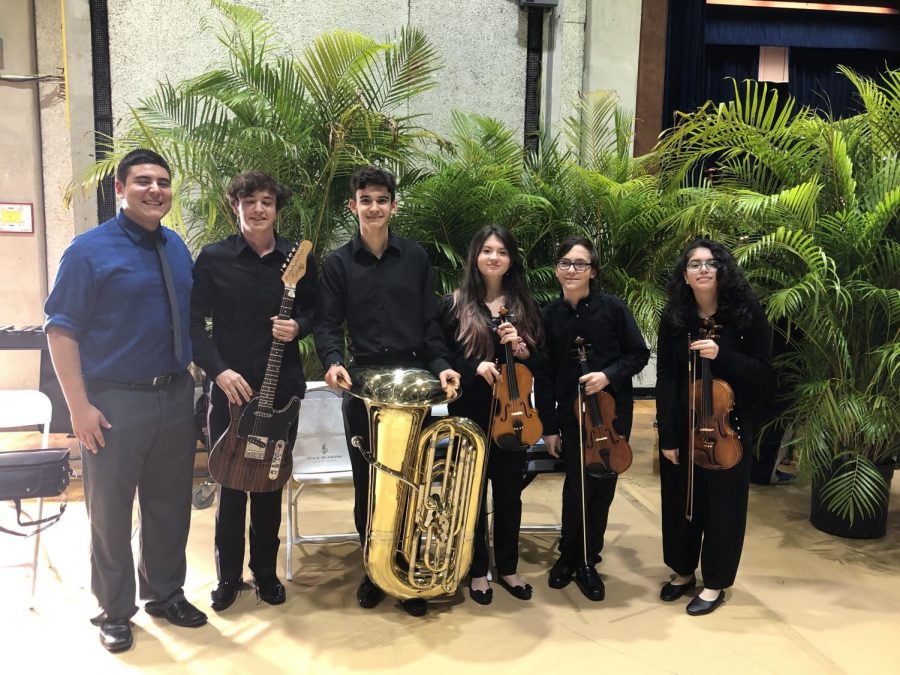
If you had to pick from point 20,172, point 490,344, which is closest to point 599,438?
point 490,344

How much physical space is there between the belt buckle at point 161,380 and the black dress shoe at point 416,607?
132 centimetres

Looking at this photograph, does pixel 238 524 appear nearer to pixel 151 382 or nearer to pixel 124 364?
pixel 151 382

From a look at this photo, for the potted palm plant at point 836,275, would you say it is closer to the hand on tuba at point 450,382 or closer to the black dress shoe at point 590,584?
the black dress shoe at point 590,584

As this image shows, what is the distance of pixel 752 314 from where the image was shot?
→ 9.45 feet

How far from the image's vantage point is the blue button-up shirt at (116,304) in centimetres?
257

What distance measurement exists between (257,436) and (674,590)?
1.90m

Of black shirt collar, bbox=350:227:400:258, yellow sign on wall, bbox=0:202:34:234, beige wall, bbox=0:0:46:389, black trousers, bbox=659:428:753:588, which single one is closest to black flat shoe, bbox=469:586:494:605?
black trousers, bbox=659:428:753:588

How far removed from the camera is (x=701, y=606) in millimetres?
3037

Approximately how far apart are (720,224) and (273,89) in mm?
2846

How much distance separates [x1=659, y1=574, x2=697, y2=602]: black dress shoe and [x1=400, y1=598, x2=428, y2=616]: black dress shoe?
1037mm

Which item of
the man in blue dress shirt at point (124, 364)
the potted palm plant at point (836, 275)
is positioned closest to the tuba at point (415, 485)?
the man in blue dress shirt at point (124, 364)

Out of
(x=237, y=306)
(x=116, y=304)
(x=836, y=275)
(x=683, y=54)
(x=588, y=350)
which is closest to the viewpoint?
(x=116, y=304)

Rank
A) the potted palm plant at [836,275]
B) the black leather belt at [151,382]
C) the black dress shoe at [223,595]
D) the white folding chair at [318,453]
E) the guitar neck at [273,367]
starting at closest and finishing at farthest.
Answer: the black leather belt at [151,382] → the guitar neck at [273,367] → the black dress shoe at [223,595] → the white folding chair at [318,453] → the potted palm plant at [836,275]

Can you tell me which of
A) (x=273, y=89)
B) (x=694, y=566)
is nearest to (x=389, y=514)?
(x=694, y=566)
